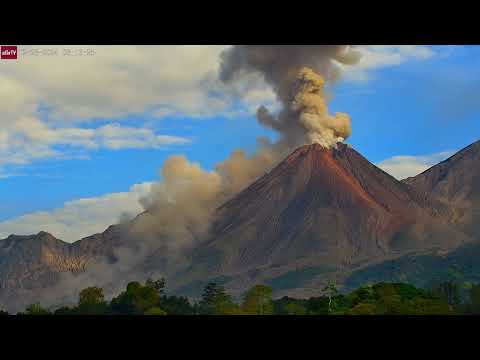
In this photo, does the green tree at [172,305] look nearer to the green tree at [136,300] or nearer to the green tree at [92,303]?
the green tree at [136,300]

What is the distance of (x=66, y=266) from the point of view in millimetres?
170500

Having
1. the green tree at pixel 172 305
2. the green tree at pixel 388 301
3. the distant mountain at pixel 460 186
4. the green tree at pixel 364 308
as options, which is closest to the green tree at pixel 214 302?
the green tree at pixel 172 305

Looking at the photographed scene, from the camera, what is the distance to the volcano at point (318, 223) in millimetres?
138375

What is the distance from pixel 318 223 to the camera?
461 ft

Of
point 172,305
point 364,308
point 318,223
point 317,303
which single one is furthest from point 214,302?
point 318,223

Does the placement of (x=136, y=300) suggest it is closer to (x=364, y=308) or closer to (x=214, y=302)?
(x=364, y=308)

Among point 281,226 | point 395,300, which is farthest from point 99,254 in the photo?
point 395,300

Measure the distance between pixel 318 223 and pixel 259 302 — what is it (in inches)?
3180

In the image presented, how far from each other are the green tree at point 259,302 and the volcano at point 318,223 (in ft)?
240

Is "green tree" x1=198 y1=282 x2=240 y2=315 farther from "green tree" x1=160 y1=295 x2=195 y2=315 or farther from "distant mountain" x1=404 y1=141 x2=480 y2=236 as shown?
"distant mountain" x1=404 y1=141 x2=480 y2=236
